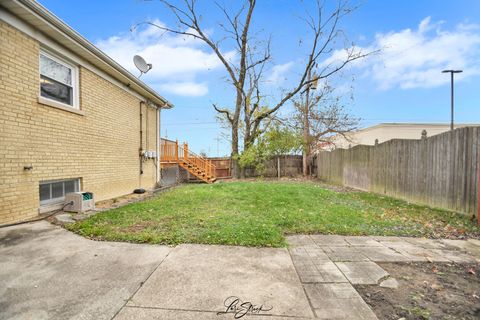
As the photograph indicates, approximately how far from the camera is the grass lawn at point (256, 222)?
357 centimetres

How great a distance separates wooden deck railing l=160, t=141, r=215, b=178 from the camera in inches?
533

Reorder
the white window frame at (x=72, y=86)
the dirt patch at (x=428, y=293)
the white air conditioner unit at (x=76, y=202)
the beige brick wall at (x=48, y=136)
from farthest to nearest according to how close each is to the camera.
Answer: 1. the white air conditioner unit at (x=76, y=202)
2. the white window frame at (x=72, y=86)
3. the beige brick wall at (x=48, y=136)
4. the dirt patch at (x=428, y=293)

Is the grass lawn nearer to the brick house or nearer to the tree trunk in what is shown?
the brick house


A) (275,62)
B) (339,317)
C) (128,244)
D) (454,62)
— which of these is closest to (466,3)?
(454,62)

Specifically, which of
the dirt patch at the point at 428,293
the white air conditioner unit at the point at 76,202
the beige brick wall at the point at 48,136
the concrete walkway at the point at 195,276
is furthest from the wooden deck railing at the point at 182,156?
the dirt patch at the point at 428,293

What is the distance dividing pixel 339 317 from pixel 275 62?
1510cm

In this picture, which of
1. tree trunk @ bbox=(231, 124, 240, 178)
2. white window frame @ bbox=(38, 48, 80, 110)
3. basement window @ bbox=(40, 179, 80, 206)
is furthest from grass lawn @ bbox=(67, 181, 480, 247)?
tree trunk @ bbox=(231, 124, 240, 178)

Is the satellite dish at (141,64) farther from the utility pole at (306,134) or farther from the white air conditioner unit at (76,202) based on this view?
the utility pole at (306,134)

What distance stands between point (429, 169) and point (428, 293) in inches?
196

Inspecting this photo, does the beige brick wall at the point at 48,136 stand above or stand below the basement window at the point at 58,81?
below

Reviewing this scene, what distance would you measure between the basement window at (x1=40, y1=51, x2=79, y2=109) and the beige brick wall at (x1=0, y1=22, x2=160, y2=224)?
0.20m

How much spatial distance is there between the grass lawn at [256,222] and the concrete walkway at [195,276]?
0.98 feet

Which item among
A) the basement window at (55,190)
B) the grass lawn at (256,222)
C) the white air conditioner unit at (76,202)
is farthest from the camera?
the white air conditioner unit at (76,202)

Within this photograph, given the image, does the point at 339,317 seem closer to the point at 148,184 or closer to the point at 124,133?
the point at 124,133
